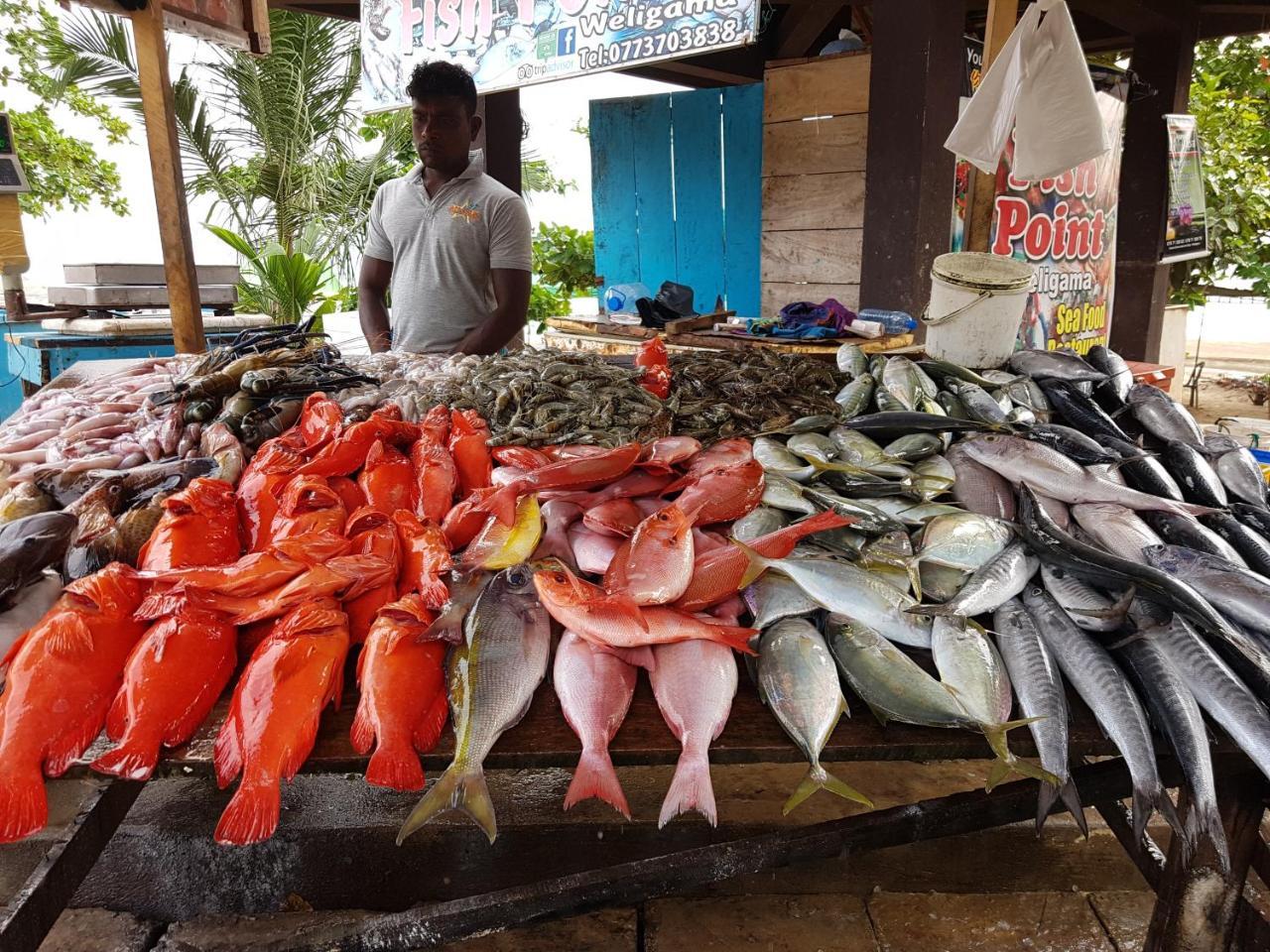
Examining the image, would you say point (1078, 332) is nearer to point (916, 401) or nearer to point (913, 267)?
point (913, 267)

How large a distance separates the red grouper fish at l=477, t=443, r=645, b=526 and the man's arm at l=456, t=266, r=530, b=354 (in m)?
2.27

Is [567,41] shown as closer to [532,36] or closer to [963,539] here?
[532,36]

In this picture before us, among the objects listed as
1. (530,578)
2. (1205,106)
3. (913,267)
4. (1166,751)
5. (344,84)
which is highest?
(344,84)

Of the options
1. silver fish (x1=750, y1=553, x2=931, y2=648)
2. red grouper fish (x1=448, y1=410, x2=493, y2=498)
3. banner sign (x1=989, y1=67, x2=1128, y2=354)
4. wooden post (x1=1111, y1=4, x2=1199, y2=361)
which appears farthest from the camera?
wooden post (x1=1111, y1=4, x2=1199, y2=361)

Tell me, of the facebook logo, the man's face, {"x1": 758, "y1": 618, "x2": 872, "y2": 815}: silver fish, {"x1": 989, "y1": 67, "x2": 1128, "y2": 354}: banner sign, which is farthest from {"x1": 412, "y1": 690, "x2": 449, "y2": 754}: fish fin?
{"x1": 989, "y1": 67, "x2": 1128, "y2": 354}: banner sign

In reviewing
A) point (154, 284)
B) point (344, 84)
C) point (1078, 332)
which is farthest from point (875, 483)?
point (344, 84)

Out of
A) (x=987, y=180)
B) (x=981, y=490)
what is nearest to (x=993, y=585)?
(x=981, y=490)

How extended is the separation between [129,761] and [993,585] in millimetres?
1865

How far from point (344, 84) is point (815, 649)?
13371 mm

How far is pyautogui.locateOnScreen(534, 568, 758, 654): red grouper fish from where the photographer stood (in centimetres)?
164

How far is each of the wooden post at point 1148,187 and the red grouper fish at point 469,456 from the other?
8.36 meters

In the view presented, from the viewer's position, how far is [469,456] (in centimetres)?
249

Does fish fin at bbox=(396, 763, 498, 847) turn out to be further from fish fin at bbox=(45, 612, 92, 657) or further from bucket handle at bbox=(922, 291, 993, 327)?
bucket handle at bbox=(922, 291, 993, 327)

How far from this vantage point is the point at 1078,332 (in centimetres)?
715
